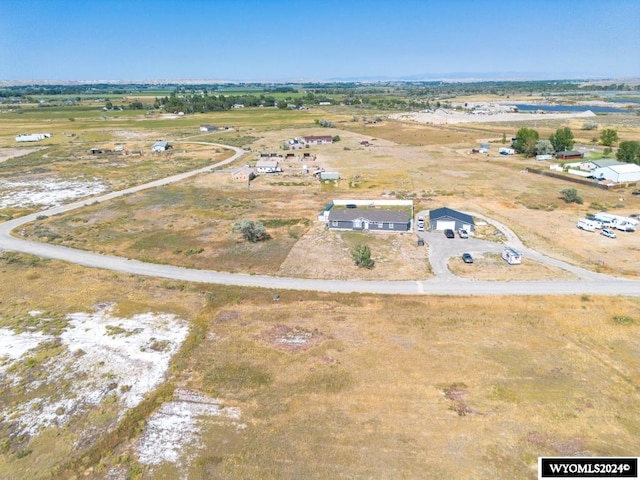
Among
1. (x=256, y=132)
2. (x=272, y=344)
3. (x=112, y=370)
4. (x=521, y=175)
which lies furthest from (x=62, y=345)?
(x=256, y=132)

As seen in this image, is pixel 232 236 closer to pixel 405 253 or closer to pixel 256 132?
pixel 405 253

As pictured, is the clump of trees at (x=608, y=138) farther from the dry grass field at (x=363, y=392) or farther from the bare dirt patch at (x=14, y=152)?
the bare dirt patch at (x=14, y=152)

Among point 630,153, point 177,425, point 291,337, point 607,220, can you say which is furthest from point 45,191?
point 630,153

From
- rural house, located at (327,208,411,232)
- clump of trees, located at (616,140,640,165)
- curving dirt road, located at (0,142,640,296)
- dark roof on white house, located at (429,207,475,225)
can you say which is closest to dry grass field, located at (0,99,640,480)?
curving dirt road, located at (0,142,640,296)

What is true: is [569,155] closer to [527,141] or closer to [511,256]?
[527,141]

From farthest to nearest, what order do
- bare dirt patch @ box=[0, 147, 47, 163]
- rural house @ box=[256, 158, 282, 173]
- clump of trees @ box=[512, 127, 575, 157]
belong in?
bare dirt patch @ box=[0, 147, 47, 163]
clump of trees @ box=[512, 127, 575, 157]
rural house @ box=[256, 158, 282, 173]

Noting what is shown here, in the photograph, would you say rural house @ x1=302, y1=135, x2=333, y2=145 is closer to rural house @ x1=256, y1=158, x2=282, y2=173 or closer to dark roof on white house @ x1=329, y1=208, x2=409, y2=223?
rural house @ x1=256, y1=158, x2=282, y2=173
